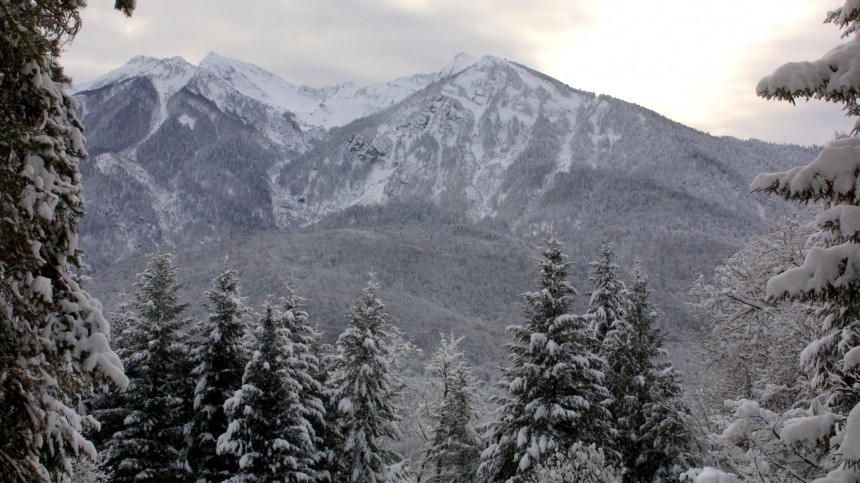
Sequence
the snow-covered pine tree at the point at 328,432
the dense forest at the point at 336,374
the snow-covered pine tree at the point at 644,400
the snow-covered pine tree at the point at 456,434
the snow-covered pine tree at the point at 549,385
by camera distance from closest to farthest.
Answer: the dense forest at the point at 336,374 < the snow-covered pine tree at the point at 549,385 < the snow-covered pine tree at the point at 644,400 < the snow-covered pine tree at the point at 328,432 < the snow-covered pine tree at the point at 456,434

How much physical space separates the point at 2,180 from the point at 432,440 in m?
26.1

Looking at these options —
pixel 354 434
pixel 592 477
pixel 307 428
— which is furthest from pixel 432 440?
pixel 592 477

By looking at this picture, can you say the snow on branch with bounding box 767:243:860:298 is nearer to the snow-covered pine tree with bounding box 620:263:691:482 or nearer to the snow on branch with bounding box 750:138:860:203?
→ the snow on branch with bounding box 750:138:860:203

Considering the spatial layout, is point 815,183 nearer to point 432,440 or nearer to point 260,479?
point 260,479

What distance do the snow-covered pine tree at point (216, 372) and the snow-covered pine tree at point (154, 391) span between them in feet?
2.08

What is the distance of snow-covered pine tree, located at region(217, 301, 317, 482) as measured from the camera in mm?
20438

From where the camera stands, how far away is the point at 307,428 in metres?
21.9

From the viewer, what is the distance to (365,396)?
23797 millimetres

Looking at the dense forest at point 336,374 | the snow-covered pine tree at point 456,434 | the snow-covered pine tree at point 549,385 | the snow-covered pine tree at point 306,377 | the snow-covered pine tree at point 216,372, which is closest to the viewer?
the dense forest at point 336,374

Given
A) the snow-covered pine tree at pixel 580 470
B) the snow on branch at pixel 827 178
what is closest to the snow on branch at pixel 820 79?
the snow on branch at pixel 827 178

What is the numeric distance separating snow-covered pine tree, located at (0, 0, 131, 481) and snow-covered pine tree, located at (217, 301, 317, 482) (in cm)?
1515

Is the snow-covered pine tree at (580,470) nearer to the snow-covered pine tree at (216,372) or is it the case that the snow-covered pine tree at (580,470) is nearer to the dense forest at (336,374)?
the dense forest at (336,374)

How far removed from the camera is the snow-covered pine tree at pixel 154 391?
2086 centimetres

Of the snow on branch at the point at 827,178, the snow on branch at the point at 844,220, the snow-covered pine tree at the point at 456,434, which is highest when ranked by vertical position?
the snow on branch at the point at 827,178
